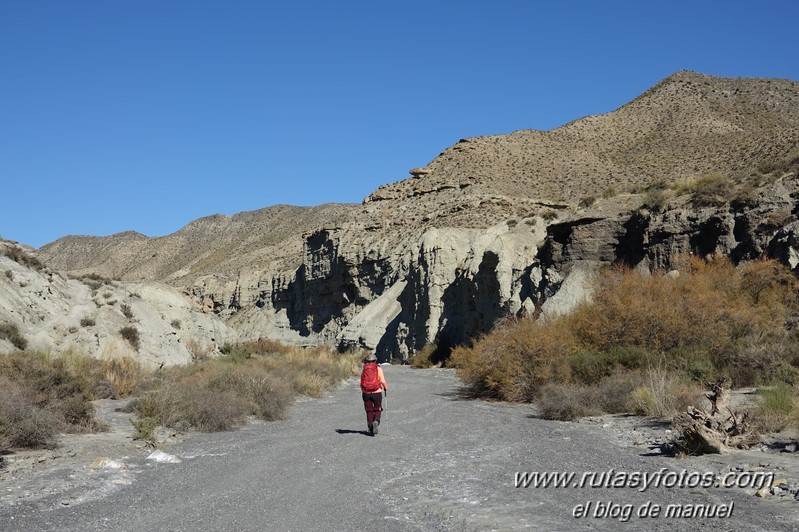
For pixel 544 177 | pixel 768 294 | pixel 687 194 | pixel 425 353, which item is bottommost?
pixel 425 353

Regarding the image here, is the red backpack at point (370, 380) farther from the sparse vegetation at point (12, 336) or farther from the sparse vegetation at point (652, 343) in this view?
the sparse vegetation at point (12, 336)

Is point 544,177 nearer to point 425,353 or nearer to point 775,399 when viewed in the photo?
point 425,353

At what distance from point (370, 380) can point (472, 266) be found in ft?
108

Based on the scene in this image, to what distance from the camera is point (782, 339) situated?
16938mm

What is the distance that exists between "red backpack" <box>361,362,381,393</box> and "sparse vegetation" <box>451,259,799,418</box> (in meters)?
4.71

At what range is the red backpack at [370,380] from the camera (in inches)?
528

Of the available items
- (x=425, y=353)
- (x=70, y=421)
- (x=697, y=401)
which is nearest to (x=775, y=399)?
(x=697, y=401)

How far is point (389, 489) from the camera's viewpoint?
340 inches

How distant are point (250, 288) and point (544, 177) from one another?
39.5m

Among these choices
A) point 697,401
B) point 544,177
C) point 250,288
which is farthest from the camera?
point 250,288

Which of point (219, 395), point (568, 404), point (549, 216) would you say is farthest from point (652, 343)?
point (549, 216)

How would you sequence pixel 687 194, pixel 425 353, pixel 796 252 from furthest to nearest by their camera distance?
pixel 425 353, pixel 687 194, pixel 796 252

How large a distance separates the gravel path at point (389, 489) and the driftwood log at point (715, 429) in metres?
0.50

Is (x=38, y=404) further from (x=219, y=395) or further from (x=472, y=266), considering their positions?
Result: (x=472, y=266)
